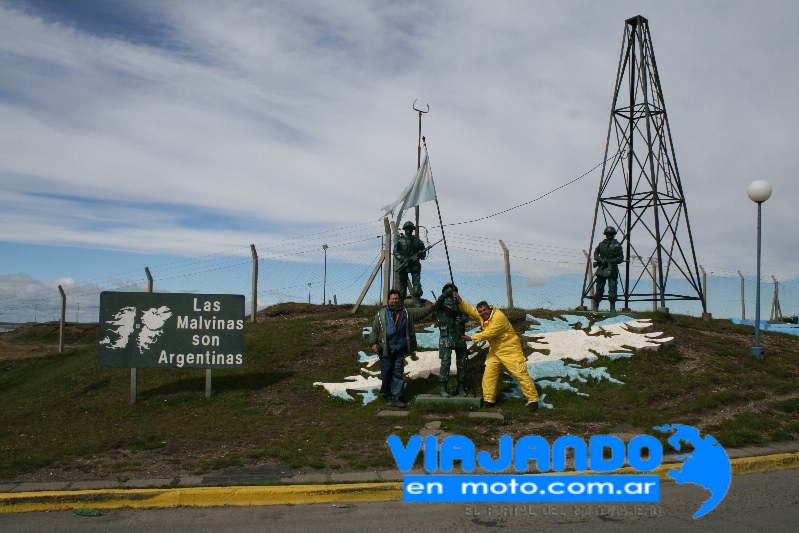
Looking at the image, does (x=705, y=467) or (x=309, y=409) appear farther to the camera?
(x=309, y=409)

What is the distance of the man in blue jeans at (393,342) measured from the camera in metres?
10.1

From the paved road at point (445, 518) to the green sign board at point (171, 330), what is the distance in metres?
5.10

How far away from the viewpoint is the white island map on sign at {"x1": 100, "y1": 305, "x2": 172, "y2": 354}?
1105 cm

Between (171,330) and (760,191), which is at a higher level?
(760,191)

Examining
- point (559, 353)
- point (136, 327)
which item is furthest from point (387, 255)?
point (136, 327)

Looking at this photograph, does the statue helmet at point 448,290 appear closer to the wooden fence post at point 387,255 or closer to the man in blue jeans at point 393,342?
the man in blue jeans at point 393,342

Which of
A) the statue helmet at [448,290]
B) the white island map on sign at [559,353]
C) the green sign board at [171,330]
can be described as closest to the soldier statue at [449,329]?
the statue helmet at [448,290]

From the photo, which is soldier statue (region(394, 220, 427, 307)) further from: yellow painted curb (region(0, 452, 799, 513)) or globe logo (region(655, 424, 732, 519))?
yellow painted curb (region(0, 452, 799, 513))

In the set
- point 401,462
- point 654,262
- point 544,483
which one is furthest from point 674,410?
point 654,262

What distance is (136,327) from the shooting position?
11133mm

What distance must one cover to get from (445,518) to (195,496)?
2.34m

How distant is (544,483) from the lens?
6.45m

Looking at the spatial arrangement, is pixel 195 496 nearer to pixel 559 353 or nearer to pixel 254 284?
pixel 559 353

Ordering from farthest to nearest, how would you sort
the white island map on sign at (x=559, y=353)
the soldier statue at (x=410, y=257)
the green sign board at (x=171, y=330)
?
the soldier statue at (x=410, y=257)
the green sign board at (x=171, y=330)
the white island map on sign at (x=559, y=353)
